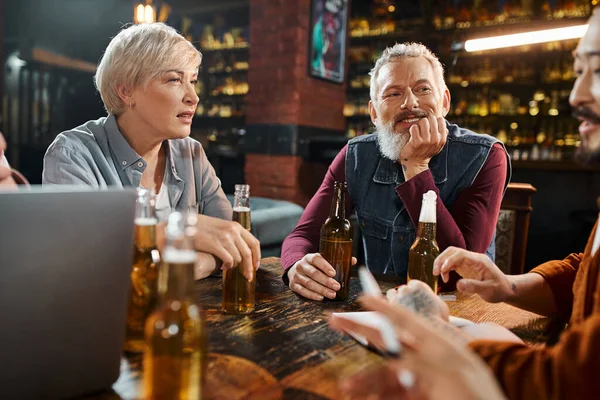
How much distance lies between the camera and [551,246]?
4270 millimetres

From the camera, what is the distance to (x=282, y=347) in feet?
2.65

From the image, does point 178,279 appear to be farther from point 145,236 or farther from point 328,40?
point 328,40

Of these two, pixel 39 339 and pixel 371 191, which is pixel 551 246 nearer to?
pixel 371 191

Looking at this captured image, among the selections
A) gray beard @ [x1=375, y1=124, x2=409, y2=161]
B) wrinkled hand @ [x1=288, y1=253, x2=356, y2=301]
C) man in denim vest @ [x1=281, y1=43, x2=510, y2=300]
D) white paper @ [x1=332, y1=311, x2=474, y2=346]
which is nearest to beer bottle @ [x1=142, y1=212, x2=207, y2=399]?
white paper @ [x1=332, y1=311, x2=474, y2=346]

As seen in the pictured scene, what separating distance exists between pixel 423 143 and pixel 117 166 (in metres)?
0.98

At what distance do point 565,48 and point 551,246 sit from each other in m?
1.83

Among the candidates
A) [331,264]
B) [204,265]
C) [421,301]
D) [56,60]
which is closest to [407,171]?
[331,264]

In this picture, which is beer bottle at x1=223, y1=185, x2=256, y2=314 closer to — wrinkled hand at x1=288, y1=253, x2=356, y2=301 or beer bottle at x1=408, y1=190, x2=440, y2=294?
wrinkled hand at x1=288, y1=253, x2=356, y2=301

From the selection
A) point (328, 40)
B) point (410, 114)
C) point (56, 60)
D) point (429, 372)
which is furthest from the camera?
point (56, 60)

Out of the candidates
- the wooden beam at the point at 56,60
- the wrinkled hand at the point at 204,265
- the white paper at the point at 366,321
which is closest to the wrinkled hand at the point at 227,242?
the white paper at the point at 366,321

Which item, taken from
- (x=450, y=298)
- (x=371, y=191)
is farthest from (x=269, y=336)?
(x=371, y=191)

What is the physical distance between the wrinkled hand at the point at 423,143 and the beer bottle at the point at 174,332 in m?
1.14

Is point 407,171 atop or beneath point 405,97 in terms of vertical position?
beneath

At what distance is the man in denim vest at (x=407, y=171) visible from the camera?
1.53 m
